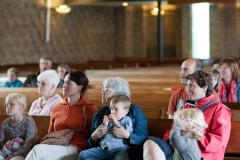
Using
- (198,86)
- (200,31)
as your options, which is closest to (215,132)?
(198,86)

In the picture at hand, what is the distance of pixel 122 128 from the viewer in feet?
13.0

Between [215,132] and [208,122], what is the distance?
0.30 ft

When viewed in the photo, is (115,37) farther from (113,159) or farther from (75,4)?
(113,159)

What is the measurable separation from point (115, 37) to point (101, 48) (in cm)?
110

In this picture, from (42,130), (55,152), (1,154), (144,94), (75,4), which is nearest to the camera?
(55,152)

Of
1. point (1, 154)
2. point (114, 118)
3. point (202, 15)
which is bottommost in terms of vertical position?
point (1, 154)

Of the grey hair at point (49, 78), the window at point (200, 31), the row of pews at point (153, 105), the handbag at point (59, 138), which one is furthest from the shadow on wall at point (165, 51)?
the handbag at point (59, 138)

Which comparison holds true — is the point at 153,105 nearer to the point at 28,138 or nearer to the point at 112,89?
the point at 112,89

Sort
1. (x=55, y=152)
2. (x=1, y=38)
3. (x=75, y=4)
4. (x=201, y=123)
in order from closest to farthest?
(x=201, y=123), (x=55, y=152), (x=1, y=38), (x=75, y=4)

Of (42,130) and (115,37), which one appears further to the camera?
(115,37)

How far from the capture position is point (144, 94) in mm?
6453

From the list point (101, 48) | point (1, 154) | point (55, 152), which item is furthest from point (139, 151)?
point (101, 48)

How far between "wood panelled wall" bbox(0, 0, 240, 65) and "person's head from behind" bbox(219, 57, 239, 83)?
11.1 meters

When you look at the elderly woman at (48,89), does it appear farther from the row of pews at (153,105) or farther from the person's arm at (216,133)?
the person's arm at (216,133)
